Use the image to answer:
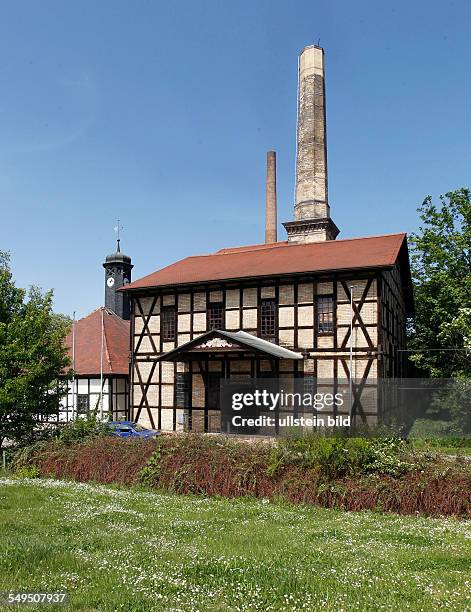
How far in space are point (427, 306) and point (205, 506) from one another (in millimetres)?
24000

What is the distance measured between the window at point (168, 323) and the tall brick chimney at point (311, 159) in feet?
32.8

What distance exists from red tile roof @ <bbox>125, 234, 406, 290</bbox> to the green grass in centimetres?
1396

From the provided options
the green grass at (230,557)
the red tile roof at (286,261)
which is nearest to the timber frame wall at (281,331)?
the red tile roof at (286,261)

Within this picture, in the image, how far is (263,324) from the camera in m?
24.7

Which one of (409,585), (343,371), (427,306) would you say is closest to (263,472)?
(409,585)

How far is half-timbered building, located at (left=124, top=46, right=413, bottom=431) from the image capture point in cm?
2262

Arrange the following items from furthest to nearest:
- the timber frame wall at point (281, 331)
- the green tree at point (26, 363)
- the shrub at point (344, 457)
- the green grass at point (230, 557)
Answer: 1. the timber frame wall at point (281, 331)
2. the green tree at point (26, 363)
3. the shrub at point (344, 457)
4. the green grass at point (230, 557)

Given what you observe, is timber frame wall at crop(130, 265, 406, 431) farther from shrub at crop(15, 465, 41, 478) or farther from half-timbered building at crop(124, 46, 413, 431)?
shrub at crop(15, 465, 41, 478)

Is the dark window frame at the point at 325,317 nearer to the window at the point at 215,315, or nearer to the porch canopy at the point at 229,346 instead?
the porch canopy at the point at 229,346

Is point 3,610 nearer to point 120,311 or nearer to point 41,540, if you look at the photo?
point 41,540

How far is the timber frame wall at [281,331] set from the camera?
74.1 ft

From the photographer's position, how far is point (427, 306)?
31828 millimetres

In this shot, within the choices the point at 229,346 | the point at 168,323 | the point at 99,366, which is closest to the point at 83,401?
the point at 99,366

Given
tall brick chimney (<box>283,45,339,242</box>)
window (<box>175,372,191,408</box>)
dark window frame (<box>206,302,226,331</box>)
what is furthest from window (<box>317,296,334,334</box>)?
tall brick chimney (<box>283,45,339,242</box>)
